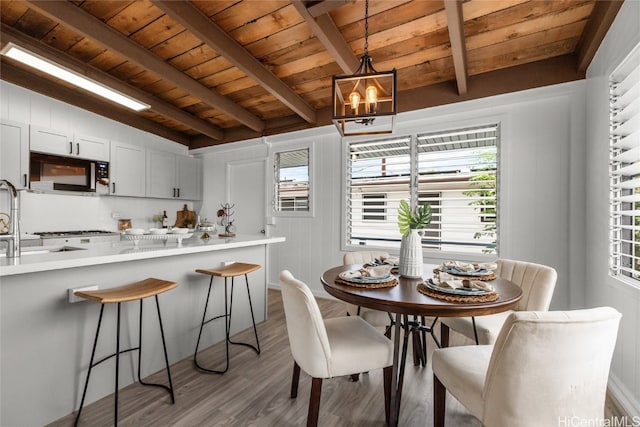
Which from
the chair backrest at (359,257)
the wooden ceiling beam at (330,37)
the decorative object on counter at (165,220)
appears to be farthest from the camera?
the decorative object on counter at (165,220)

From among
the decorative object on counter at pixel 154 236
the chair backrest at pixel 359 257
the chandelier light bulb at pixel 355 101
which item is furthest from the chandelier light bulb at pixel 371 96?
the decorative object on counter at pixel 154 236

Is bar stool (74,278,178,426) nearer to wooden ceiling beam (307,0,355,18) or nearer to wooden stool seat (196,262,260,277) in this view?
wooden stool seat (196,262,260,277)

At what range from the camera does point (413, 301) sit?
135 centimetres

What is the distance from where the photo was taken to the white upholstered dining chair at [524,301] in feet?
6.14

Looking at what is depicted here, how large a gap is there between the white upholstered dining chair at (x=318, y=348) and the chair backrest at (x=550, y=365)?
0.58 meters

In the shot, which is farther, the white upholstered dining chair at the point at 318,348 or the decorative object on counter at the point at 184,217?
the decorative object on counter at the point at 184,217

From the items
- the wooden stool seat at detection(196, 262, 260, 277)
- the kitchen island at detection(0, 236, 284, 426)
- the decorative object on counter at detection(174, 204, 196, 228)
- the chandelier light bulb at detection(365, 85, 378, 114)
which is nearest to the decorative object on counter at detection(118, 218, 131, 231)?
the decorative object on counter at detection(174, 204, 196, 228)

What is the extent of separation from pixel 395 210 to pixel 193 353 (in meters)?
2.63

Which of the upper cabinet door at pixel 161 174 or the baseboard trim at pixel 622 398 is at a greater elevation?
the upper cabinet door at pixel 161 174

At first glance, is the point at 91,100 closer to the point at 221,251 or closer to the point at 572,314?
the point at 221,251

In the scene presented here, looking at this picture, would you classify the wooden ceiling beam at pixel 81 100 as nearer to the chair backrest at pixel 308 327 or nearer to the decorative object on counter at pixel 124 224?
the decorative object on counter at pixel 124 224

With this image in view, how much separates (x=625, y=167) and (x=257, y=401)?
2748mm

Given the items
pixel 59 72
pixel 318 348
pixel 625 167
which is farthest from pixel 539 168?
pixel 59 72

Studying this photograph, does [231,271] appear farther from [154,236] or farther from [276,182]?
[276,182]
